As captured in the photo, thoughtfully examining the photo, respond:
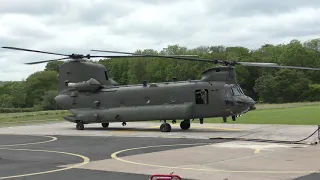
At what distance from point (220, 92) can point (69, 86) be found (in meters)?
11.4

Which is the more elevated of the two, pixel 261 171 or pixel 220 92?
pixel 220 92

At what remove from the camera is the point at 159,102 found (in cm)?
2742

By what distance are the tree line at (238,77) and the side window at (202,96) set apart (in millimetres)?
77569

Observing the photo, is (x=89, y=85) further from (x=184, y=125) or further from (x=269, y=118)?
(x=269, y=118)

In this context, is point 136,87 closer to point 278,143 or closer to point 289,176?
point 278,143

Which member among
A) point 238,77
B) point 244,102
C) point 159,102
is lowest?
point 244,102

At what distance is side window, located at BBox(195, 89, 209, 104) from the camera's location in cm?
2620

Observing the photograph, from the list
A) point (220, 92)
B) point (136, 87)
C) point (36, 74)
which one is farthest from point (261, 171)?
point (36, 74)

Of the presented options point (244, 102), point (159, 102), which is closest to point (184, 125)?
point (159, 102)

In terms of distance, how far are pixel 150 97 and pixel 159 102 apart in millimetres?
738

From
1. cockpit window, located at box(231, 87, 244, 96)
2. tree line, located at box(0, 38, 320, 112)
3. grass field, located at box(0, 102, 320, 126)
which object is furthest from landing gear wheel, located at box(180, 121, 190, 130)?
tree line, located at box(0, 38, 320, 112)

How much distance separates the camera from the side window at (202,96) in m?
26.2

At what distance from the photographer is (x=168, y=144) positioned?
2005cm

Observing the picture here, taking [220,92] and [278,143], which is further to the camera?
[220,92]
